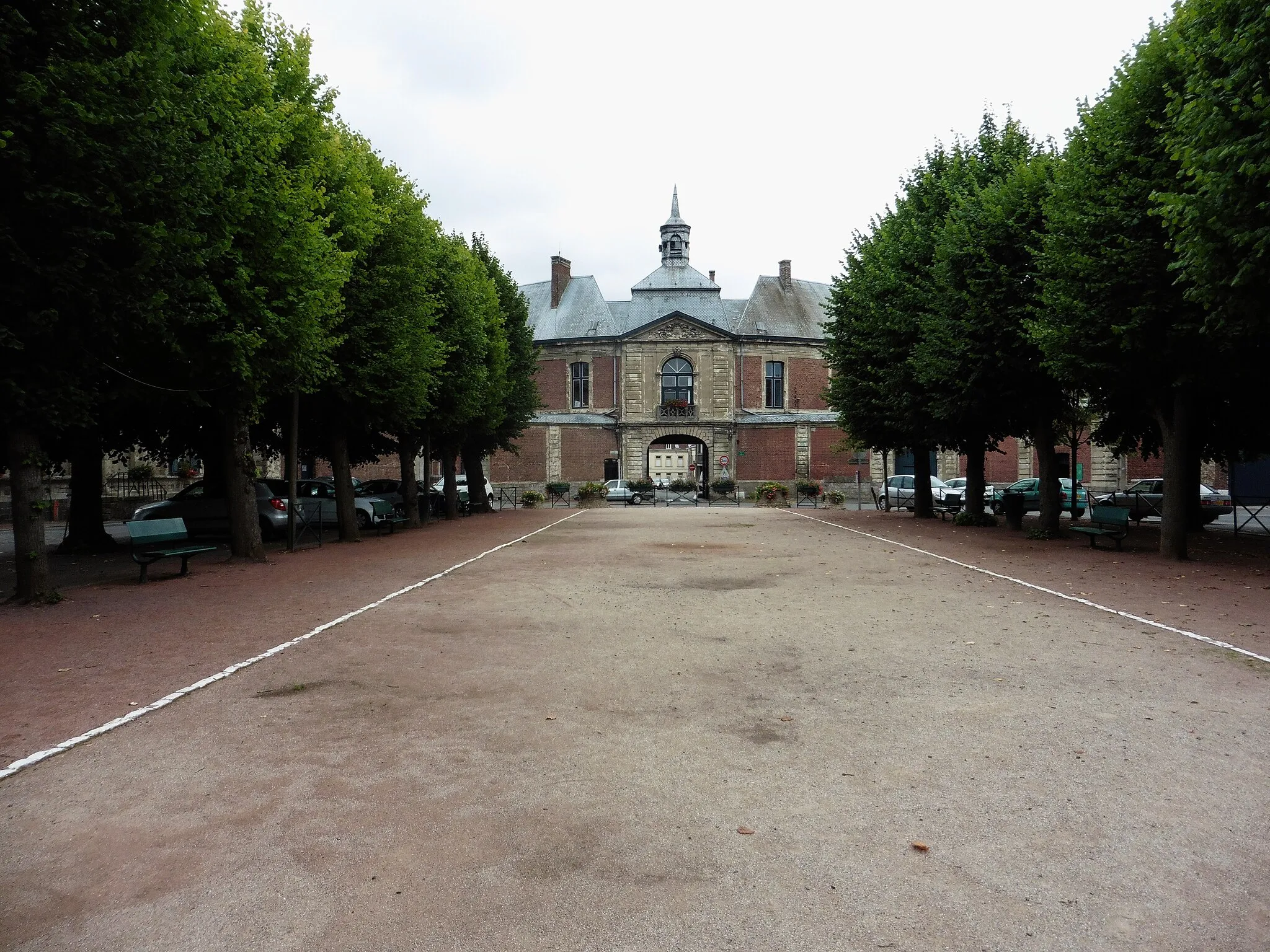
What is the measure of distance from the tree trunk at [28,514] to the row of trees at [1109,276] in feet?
49.8

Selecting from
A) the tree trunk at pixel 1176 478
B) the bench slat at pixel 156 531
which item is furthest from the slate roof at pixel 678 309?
the bench slat at pixel 156 531

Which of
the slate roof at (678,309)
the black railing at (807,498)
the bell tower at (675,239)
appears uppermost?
the bell tower at (675,239)

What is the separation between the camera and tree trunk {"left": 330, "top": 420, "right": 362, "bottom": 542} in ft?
68.3

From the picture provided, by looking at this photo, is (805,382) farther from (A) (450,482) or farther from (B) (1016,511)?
(B) (1016,511)

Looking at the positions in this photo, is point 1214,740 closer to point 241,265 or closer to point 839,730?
point 839,730

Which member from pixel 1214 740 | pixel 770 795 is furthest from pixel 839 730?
pixel 1214 740

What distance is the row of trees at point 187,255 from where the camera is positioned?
9789mm

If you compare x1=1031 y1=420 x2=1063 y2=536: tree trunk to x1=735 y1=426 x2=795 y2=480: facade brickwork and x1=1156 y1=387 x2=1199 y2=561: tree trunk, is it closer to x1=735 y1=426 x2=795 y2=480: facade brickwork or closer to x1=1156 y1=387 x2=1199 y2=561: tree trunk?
x1=1156 y1=387 x2=1199 y2=561: tree trunk

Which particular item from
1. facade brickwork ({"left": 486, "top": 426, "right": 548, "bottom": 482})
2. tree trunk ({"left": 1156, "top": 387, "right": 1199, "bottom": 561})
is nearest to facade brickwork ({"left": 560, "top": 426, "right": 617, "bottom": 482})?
facade brickwork ({"left": 486, "top": 426, "right": 548, "bottom": 482})

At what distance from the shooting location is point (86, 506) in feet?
65.6

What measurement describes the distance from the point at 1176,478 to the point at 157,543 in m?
17.3

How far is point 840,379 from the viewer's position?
96.9 feet

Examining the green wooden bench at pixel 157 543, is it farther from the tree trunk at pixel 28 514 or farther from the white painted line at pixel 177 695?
the white painted line at pixel 177 695

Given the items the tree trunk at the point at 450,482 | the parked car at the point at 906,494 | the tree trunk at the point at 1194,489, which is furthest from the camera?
the parked car at the point at 906,494
